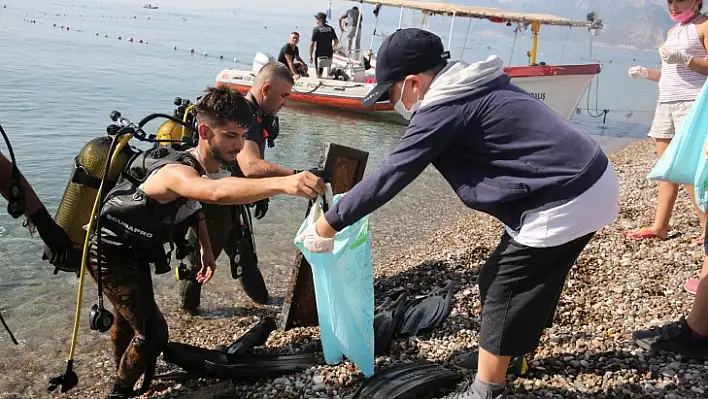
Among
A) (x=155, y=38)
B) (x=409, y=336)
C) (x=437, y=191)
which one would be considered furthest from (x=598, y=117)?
(x=155, y=38)

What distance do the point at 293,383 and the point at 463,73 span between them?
2091mm

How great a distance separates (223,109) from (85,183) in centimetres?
111

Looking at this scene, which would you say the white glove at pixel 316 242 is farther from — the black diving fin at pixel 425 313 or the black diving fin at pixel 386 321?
the black diving fin at pixel 425 313

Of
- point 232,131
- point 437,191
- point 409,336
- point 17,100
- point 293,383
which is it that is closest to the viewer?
point 232,131

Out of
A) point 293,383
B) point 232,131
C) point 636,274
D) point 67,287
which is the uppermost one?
point 232,131

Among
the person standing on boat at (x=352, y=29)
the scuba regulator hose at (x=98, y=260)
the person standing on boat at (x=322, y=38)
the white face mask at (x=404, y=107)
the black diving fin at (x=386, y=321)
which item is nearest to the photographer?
the white face mask at (x=404, y=107)

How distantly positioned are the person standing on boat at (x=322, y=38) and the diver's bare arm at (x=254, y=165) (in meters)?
13.0

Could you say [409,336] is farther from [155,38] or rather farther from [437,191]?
[155,38]

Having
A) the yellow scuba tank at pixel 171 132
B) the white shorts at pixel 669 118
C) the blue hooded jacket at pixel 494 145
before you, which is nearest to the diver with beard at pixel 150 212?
the blue hooded jacket at pixel 494 145

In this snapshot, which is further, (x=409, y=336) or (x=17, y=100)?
(x=17, y=100)

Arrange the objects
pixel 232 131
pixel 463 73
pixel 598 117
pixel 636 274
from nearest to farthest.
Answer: pixel 463 73 → pixel 232 131 → pixel 636 274 → pixel 598 117

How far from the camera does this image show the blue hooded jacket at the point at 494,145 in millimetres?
2492

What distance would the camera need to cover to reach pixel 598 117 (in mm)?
21844

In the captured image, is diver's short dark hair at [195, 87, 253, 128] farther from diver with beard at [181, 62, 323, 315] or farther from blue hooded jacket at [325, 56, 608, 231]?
blue hooded jacket at [325, 56, 608, 231]
